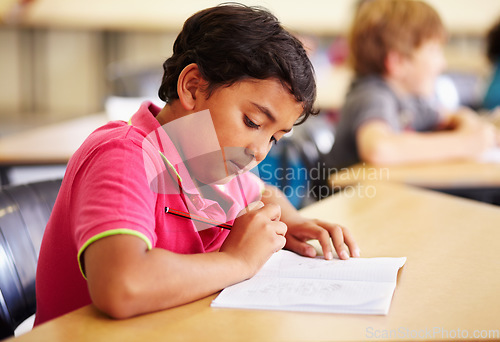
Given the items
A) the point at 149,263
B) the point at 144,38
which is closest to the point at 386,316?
the point at 149,263

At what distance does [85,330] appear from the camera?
2.13ft

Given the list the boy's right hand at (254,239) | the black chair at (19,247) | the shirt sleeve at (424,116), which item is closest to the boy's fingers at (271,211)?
Result: the boy's right hand at (254,239)

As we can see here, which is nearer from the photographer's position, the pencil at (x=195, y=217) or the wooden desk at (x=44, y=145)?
the pencil at (x=195, y=217)

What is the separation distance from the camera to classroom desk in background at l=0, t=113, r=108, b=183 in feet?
6.04

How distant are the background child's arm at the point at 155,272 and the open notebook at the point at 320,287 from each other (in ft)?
0.09

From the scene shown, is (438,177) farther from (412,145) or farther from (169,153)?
(169,153)

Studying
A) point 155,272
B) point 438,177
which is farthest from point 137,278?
point 438,177

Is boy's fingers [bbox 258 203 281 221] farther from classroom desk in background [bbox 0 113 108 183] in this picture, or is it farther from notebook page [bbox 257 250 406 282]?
classroom desk in background [bbox 0 113 108 183]

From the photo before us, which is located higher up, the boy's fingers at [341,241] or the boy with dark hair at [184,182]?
the boy with dark hair at [184,182]

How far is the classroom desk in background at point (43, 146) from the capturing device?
184cm

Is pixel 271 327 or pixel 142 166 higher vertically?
pixel 142 166

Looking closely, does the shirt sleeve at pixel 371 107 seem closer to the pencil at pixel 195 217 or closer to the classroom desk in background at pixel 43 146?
the classroom desk in background at pixel 43 146

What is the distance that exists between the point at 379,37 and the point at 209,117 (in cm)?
138

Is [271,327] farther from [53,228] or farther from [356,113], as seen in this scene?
[356,113]
